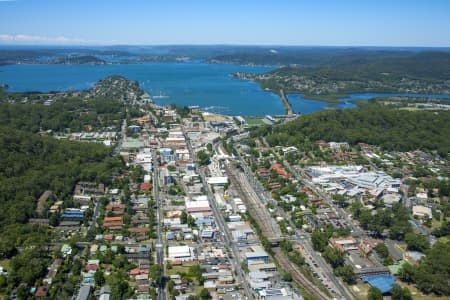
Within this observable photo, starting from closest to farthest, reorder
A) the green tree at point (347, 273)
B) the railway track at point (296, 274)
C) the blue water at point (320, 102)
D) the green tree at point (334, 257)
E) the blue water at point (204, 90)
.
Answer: the railway track at point (296, 274), the green tree at point (347, 273), the green tree at point (334, 257), the blue water at point (204, 90), the blue water at point (320, 102)

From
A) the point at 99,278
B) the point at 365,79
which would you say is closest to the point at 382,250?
the point at 99,278

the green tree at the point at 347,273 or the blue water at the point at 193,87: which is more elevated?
the blue water at the point at 193,87

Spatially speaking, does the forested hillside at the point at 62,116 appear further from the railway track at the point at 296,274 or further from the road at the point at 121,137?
the railway track at the point at 296,274

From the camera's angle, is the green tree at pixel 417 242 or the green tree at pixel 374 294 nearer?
the green tree at pixel 374 294

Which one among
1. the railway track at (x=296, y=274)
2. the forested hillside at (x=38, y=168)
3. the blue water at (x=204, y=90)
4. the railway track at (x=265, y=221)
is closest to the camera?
the railway track at (x=296, y=274)

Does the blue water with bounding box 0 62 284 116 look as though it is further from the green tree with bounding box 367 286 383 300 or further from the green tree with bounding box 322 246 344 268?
the green tree with bounding box 367 286 383 300

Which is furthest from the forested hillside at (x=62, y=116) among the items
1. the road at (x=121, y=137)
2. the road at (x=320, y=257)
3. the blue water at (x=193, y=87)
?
the road at (x=320, y=257)

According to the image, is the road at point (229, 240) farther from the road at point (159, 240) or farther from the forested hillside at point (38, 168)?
the forested hillside at point (38, 168)

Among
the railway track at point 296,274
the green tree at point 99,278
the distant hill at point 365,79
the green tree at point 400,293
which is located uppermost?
the distant hill at point 365,79
